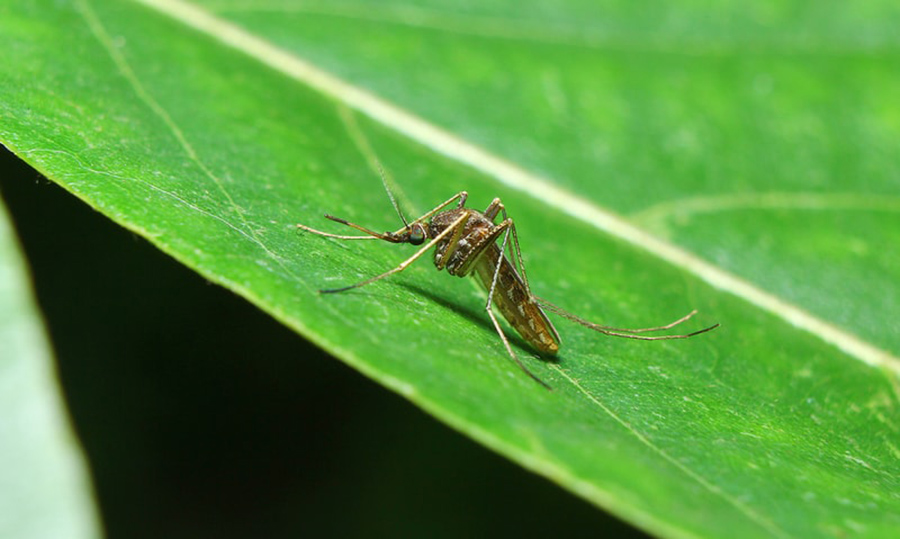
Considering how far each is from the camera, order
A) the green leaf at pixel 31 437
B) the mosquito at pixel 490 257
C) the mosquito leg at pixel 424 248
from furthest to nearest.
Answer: the mosquito at pixel 490 257 → the mosquito leg at pixel 424 248 → the green leaf at pixel 31 437

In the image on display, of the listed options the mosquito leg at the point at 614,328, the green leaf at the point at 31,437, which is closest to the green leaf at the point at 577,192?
Result: the mosquito leg at the point at 614,328

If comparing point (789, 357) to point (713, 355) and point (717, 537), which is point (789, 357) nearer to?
point (713, 355)

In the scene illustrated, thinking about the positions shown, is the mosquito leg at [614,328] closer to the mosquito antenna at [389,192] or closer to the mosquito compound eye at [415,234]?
the mosquito compound eye at [415,234]

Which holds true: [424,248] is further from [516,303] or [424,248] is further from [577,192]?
[577,192]

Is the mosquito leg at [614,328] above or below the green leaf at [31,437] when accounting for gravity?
above

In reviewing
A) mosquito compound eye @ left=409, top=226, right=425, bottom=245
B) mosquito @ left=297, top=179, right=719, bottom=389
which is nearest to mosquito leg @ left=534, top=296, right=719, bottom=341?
mosquito @ left=297, top=179, right=719, bottom=389

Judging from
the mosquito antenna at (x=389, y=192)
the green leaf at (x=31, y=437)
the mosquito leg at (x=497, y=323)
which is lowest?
the green leaf at (x=31, y=437)

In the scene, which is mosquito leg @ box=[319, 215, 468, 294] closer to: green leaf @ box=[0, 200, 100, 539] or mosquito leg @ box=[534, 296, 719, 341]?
mosquito leg @ box=[534, 296, 719, 341]
